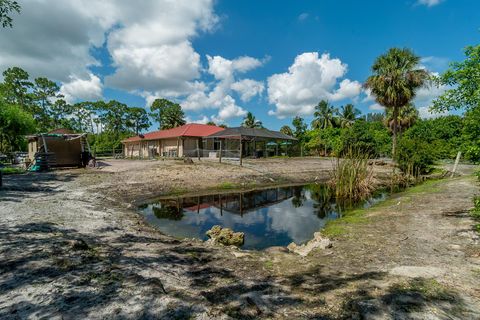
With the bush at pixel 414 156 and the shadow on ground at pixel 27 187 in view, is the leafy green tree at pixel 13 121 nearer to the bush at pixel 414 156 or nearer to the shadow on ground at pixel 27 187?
the shadow on ground at pixel 27 187

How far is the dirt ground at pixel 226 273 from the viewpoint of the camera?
291 cm

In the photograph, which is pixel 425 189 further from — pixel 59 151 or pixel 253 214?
pixel 59 151

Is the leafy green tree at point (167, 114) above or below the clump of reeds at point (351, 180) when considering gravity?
above

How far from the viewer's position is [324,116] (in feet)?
172

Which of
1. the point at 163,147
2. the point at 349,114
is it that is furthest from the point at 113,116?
the point at 349,114

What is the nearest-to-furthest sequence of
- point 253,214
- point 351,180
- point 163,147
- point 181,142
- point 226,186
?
point 253,214
point 351,180
point 226,186
point 181,142
point 163,147

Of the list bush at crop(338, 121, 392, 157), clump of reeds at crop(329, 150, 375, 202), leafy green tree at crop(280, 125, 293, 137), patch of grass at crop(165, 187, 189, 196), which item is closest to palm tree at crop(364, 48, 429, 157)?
bush at crop(338, 121, 392, 157)

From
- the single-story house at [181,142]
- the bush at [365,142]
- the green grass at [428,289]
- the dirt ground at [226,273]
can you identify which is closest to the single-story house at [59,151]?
the dirt ground at [226,273]

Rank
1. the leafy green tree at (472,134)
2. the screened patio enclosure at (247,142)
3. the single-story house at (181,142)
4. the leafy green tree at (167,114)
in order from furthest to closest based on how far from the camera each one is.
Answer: the leafy green tree at (167,114)
the single-story house at (181,142)
the screened patio enclosure at (247,142)
the leafy green tree at (472,134)

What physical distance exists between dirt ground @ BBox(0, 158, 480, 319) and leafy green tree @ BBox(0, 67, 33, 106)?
4359cm

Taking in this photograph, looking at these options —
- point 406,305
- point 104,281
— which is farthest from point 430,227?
point 104,281

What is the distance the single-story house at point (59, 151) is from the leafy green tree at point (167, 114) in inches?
1276

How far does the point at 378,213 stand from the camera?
8508 mm

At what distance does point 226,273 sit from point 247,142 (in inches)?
1216
